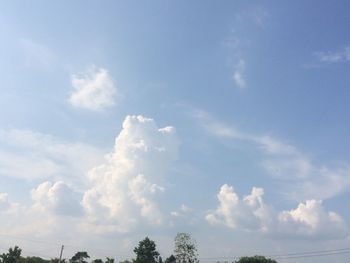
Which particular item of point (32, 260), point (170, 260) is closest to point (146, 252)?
point (170, 260)

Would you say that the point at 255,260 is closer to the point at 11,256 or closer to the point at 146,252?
the point at 146,252

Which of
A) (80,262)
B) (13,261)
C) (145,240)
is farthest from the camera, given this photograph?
(80,262)

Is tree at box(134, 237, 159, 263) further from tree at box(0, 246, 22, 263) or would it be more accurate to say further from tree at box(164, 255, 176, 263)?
tree at box(0, 246, 22, 263)

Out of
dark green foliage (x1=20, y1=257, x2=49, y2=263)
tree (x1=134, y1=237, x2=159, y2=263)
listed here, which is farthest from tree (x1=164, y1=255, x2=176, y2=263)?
dark green foliage (x1=20, y1=257, x2=49, y2=263)

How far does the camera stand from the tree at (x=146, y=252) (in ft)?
441

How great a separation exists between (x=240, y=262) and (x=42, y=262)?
216 ft

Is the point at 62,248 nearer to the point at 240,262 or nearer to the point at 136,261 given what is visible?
the point at 136,261

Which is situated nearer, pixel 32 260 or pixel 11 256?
pixel 11 256

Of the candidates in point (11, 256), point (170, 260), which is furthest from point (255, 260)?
point (11, 256)

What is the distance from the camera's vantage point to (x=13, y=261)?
108 m

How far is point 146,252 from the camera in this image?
13588cm

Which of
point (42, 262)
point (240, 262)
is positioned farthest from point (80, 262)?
point (240, 262)

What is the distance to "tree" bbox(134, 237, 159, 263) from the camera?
13438cm

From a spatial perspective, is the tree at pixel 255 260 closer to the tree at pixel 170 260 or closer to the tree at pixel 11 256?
the tree at pixel 170 260
